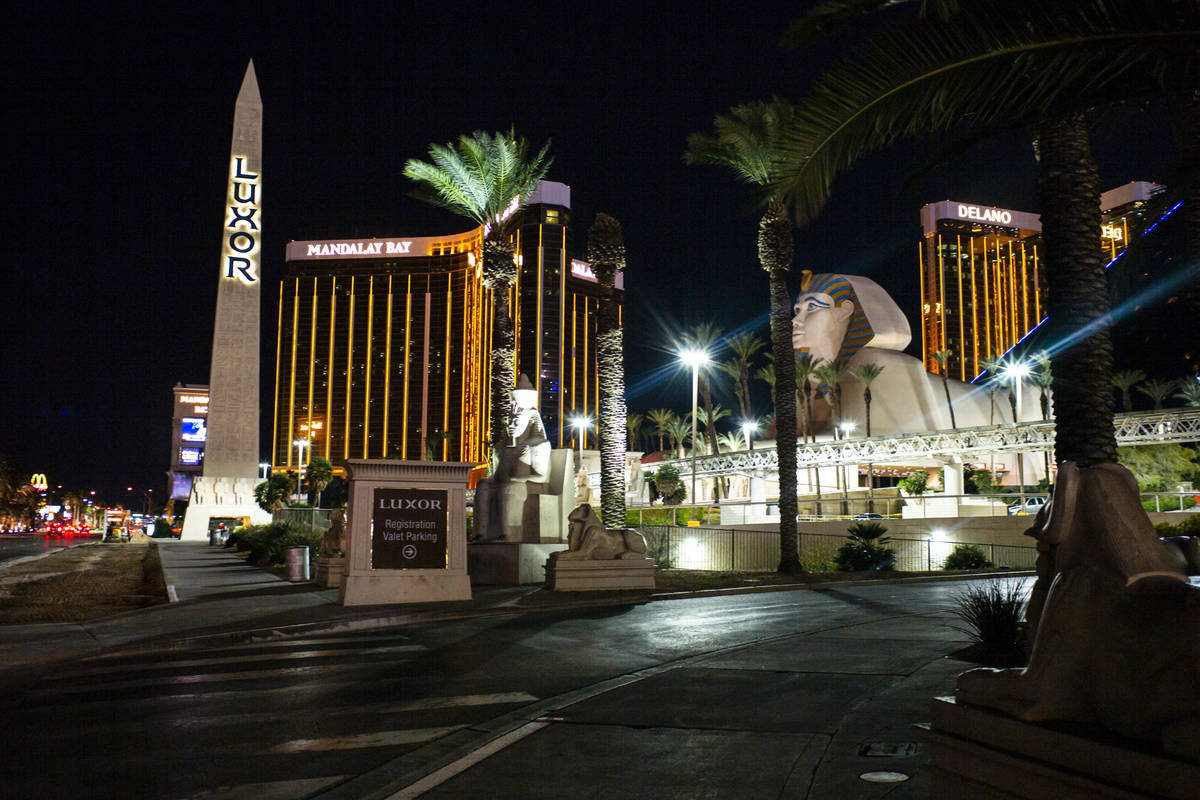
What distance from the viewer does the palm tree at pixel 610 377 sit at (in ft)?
78.4

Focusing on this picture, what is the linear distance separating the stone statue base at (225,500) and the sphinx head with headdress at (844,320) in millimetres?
49320

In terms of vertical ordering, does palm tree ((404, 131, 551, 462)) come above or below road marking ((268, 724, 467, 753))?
above

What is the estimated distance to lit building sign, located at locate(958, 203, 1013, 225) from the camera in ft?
539

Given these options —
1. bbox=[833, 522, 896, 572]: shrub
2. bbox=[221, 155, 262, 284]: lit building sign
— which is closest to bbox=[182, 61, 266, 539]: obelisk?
bbox=[221, 155, 262, 284]: lit building sign

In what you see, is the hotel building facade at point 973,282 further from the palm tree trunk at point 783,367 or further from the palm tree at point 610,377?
the palm tree at point 610,377

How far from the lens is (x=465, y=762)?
598 cm

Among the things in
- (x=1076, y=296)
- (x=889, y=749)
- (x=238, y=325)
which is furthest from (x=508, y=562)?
(x=238, y=325)

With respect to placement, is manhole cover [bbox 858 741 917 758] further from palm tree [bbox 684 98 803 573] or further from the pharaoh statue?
palm tree [bbox 684 98 803 573]

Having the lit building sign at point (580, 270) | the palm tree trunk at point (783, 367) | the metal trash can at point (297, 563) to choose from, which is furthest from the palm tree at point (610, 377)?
the lit building sign at point (580, 270)

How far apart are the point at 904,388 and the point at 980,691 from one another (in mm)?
87117

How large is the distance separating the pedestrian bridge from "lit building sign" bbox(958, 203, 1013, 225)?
11231cm

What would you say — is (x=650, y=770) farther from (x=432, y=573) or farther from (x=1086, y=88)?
(x=432, y=573)

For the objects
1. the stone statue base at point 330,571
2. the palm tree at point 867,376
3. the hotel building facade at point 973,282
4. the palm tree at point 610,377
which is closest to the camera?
the stone statue base at point 330,571

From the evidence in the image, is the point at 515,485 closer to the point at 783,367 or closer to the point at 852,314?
the point at 783,367
